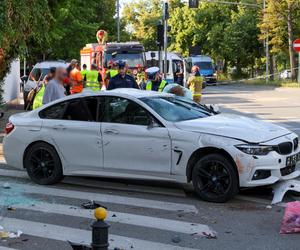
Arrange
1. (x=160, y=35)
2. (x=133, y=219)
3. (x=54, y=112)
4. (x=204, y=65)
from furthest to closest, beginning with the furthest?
1. (x=204, y=65)
2. (x=160, y=35)
3. (x=54, y=112)
4. (x=133, y=219)

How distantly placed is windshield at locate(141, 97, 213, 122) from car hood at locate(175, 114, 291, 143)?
0.68 ft

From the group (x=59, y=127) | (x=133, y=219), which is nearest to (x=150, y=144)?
(x=133, y=219)

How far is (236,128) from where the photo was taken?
7.71 meters

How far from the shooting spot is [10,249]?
5.86 meters

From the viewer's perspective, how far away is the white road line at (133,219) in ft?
21.4

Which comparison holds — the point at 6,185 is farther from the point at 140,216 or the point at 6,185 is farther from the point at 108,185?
the point at 140,216

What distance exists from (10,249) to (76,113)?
3.23m

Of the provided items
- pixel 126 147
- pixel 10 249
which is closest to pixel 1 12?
pixel 126 147

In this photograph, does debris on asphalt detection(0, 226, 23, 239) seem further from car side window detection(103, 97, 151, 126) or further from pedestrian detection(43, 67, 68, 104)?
pedestrian detection(43, 67, 68, 104)

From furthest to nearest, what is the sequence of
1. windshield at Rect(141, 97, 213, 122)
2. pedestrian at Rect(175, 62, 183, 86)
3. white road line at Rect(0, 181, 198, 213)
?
pedestrian at Rect(175, 62, 183, 86)
windshield at Rect(141, 97, 213, 122)
white road line at Rect(0, 181, 198, 213)

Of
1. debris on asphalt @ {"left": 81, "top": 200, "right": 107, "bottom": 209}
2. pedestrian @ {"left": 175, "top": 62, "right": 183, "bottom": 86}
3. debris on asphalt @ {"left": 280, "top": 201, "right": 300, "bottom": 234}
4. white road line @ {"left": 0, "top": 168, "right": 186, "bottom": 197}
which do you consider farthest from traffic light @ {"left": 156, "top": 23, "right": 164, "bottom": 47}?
debris on asphalt @ {"left": 280, "top": 201, "right": 300, "bottom": 234}

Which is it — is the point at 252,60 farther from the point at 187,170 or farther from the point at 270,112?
the point at 187,170

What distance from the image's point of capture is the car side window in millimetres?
8188

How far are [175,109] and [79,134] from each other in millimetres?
1419
